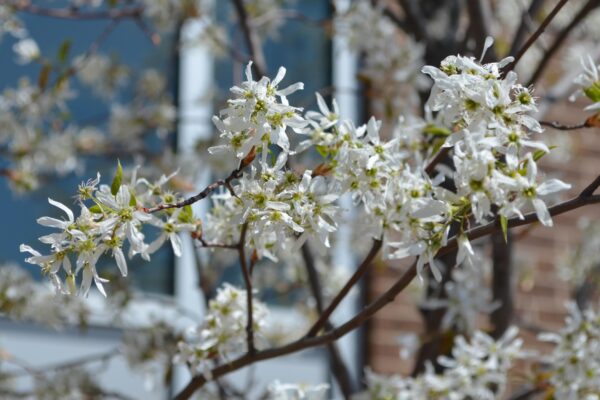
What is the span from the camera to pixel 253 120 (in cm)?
109

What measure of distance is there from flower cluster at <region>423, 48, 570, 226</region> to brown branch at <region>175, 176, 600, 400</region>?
3 cm

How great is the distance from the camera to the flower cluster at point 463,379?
5.76 ft

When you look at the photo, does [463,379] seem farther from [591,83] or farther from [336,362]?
[591,83]

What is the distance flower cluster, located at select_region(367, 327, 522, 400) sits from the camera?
175cm

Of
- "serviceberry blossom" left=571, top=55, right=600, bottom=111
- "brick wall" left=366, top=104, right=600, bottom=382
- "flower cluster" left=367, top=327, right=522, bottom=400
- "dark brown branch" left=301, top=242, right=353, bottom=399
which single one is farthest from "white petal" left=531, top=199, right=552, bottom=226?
"brick wall" left=366, top=104, right=600, bottom=382

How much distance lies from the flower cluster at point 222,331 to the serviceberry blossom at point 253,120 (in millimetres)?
424

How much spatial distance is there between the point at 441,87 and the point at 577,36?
251 centimetres

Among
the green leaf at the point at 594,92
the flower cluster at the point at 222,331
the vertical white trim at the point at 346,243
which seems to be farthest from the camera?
the vertical white trim at the point at 346,243

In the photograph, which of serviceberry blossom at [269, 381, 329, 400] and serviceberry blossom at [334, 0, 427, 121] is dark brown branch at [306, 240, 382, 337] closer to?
serviceberry blossom at [269, 381, 329, 400]

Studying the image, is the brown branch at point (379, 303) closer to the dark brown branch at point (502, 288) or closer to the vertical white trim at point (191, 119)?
the dark brown branch at point (502, 288)

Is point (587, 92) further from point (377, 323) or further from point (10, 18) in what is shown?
point (377, 323)

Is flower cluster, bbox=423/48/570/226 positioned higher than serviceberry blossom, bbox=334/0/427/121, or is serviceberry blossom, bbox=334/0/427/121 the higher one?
serviceberry blossom, bbox=334/0/427/121

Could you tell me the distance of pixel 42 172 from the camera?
307cm

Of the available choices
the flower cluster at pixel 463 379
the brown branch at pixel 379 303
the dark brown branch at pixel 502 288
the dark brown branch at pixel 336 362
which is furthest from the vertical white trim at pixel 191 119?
the brown branch at pixel 379 303
